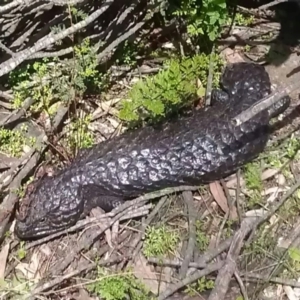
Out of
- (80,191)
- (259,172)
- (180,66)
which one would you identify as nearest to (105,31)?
(180,66)

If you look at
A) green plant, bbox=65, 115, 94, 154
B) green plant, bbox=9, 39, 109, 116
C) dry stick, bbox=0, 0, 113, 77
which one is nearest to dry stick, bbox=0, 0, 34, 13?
dry stick, bbox=0, 0, 113, 77

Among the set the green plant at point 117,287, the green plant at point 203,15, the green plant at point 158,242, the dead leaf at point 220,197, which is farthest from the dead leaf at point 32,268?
the green plant at point 203,15

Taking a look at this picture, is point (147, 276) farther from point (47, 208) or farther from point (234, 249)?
point (47, 208)

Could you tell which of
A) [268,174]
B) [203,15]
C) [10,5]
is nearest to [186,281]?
[268,174]

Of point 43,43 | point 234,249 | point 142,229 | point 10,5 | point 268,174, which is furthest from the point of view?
point 268,174

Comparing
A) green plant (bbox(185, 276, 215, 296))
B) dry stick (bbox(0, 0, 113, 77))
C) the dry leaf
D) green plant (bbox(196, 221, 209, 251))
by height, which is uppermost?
dry stick (bbox(0, 0, 113, 77))

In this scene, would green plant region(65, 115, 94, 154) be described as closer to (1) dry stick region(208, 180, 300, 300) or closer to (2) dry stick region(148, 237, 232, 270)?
(2) dry stick region(148, 237, 232, 270)
